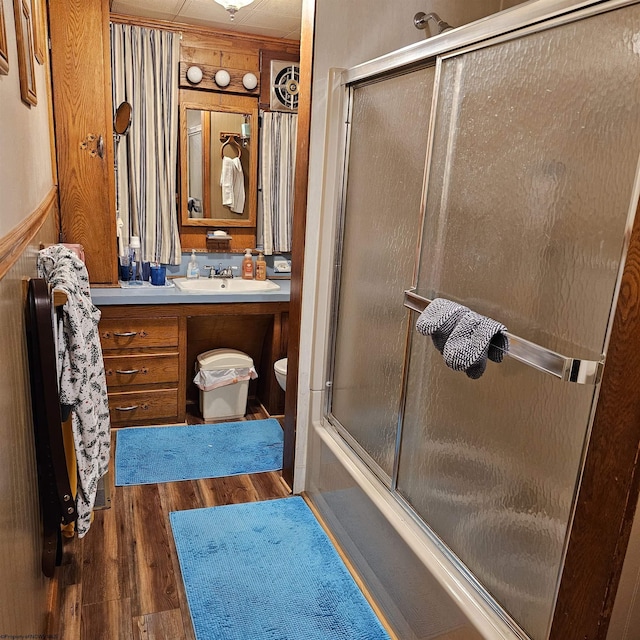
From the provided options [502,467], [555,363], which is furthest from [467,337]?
[502,467]

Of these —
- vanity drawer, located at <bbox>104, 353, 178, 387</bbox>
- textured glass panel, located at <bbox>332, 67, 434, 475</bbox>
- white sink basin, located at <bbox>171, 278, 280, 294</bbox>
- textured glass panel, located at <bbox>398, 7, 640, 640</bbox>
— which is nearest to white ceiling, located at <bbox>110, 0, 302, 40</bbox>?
textured glass panel, located at <bbox>332, 67, 434, 475</bbox>

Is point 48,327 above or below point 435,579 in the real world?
above

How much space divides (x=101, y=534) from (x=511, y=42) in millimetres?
2243

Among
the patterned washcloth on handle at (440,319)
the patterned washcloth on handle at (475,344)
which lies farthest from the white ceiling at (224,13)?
the patterned washcloth on handle at (475,344)

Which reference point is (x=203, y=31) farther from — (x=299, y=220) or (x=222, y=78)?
(x=299, y=220)

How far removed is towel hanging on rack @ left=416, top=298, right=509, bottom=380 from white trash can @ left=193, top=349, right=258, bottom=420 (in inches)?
78.4

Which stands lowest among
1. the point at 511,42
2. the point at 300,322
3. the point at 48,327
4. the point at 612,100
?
the point at 300,322

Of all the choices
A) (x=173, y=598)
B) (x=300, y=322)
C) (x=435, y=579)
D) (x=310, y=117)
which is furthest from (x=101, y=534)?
(x=310, y=117)

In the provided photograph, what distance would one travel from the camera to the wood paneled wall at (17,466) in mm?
945

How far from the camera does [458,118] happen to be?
5.07 feet

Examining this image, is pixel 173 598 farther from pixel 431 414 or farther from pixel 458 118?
pixel 458 118

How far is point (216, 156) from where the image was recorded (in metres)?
3.40

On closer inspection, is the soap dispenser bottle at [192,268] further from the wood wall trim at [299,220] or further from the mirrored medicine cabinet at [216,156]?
the wood wall trim at [299,220]

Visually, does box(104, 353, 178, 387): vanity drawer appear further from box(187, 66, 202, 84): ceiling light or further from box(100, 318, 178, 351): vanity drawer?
box(187, 66, 202, 84): ceiling light
